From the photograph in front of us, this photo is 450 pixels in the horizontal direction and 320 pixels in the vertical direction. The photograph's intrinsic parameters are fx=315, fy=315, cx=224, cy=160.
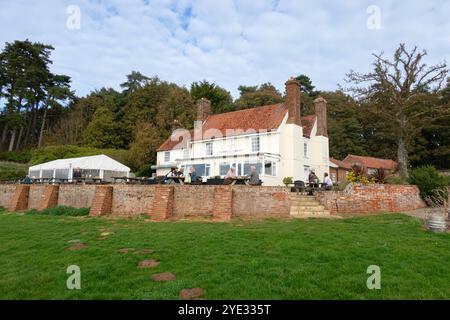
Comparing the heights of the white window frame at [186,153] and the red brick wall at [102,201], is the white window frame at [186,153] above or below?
above

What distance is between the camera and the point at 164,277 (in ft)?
20.0

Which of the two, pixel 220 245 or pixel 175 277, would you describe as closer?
pixel 175 277

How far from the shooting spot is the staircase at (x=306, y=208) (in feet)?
45.2

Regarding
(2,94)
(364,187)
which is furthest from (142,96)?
(364,187)

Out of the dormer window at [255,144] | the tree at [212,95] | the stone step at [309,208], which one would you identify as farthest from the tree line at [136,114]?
the stone step at [309,208]

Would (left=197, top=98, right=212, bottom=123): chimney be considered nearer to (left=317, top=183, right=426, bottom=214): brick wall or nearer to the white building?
the white building

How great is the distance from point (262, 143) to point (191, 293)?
23185 mm

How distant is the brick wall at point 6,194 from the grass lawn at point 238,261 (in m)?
13.2

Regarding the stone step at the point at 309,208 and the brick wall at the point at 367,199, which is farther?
the brick wall at the point at 367,199

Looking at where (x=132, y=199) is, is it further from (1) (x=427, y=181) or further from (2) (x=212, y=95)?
(2) (x=212, y=95)

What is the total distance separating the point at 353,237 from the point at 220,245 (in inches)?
154

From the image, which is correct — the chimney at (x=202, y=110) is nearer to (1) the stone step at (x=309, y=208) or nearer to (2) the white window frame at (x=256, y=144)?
(2) the white window frame at (x=256, y=144)
